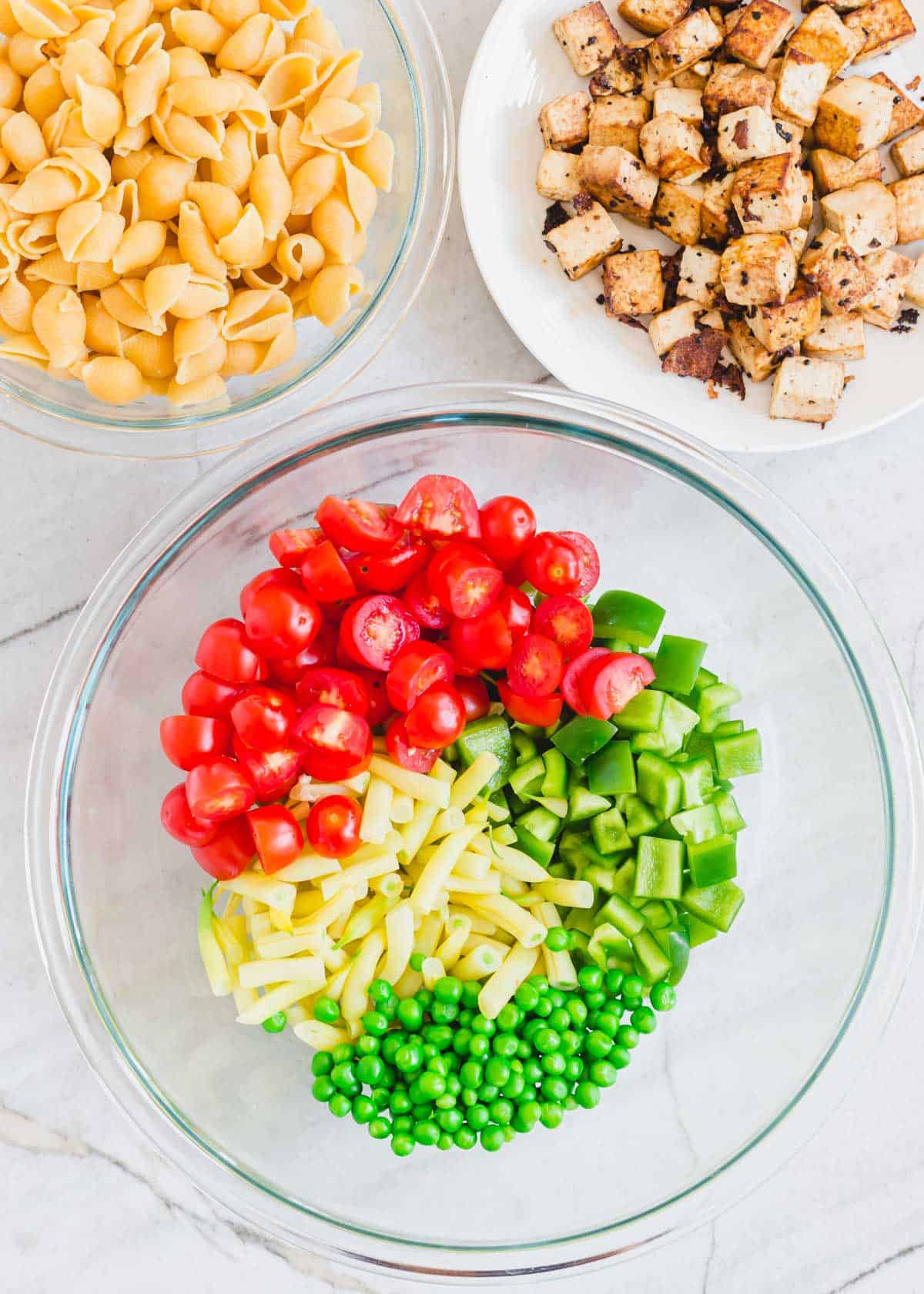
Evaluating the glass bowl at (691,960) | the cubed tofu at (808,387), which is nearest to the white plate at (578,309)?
the cubed tofu at (808,387)

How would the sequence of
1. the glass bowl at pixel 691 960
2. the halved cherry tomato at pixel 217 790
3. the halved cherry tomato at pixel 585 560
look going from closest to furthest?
1. the halved cherry tomato at pixel 217 790
2. the halved cherry tomato at pixel 585 560
3. the glass bowl at pixel 691 960

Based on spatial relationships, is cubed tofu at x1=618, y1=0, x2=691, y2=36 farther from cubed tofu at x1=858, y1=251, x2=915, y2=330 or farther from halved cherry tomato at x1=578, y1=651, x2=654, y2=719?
halved cherry tomato at x1=578, y1=651, x2=654, y2=719

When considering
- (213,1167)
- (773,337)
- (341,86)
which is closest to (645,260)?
(773,337)

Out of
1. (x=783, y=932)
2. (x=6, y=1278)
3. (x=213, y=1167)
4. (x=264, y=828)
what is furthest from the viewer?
(x=6, y=1278)

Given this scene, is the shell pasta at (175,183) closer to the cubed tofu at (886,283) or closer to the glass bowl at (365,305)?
the glass bowl at (365,305)

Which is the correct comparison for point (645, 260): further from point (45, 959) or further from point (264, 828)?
point (45, 959)

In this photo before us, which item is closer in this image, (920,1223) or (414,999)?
(414,999)

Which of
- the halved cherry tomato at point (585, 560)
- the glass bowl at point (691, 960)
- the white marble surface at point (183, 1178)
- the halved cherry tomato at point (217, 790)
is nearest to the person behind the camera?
the halved cherry tomato at point (217, 790)
